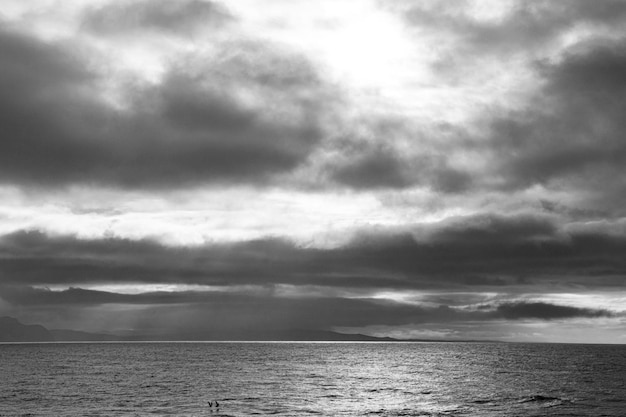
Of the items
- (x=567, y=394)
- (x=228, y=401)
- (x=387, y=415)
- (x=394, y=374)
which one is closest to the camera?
(x=387, y=415)

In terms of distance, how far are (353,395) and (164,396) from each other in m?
34.7

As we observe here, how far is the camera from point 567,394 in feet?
420

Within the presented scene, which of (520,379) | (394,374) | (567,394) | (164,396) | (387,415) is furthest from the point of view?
(394,374)

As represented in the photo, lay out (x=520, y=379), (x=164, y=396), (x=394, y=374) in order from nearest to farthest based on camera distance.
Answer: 1. (x=164, y=396)
2. (x=520, y=379)
3. (x=394, y=374)

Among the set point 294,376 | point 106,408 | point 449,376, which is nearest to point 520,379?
point 449,376

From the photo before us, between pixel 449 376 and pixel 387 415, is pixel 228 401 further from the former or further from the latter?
pixel 449 376

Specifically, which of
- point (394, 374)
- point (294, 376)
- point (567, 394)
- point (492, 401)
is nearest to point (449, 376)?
point (394, 374)

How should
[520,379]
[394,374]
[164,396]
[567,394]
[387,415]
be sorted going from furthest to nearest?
[394,374], [520,379], [567,394], [164,396], [387,415]

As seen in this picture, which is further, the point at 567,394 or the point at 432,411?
the point at 567,394

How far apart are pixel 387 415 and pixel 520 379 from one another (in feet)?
290

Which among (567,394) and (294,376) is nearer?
(567,394)

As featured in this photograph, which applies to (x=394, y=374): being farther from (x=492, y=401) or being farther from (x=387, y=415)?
(x=387, y=415)

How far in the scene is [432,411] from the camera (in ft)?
329

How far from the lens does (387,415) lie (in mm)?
95625
